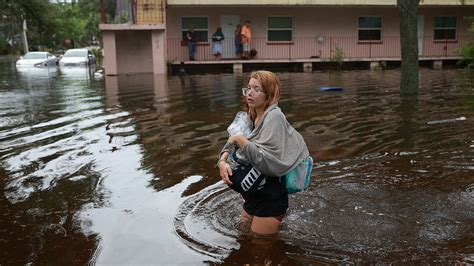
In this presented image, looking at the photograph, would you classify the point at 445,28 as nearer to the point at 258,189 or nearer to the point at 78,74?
the point at 78,74

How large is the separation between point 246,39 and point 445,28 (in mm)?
11150

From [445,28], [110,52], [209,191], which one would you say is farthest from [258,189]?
[445,28]

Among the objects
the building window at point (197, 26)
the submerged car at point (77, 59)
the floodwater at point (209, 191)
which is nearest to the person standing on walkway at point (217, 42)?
the building window at point (197, 26)

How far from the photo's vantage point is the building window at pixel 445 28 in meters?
28.3

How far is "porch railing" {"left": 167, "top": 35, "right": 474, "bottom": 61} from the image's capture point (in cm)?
2609

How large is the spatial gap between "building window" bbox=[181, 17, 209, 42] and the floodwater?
15141mm

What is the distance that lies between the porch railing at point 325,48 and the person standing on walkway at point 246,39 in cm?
76

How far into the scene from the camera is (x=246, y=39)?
83.7 ft

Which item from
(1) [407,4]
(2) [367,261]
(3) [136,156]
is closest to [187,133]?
(3) [136,156]

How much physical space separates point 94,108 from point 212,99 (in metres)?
3.10

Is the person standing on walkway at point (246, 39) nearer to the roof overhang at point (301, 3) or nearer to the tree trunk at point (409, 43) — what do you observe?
the roof overhang at point (301, 3)

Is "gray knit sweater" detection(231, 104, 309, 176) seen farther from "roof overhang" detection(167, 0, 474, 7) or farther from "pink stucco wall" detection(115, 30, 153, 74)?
"pink stucco wall" detection(115, 30, 153, 74)

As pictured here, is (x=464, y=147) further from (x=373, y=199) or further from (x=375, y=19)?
(x=375, y=19)

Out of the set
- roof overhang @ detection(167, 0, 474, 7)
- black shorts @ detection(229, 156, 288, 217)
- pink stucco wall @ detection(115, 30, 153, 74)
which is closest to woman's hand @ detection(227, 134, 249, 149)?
black shorts @ detection(229, 156, 288, 217)
